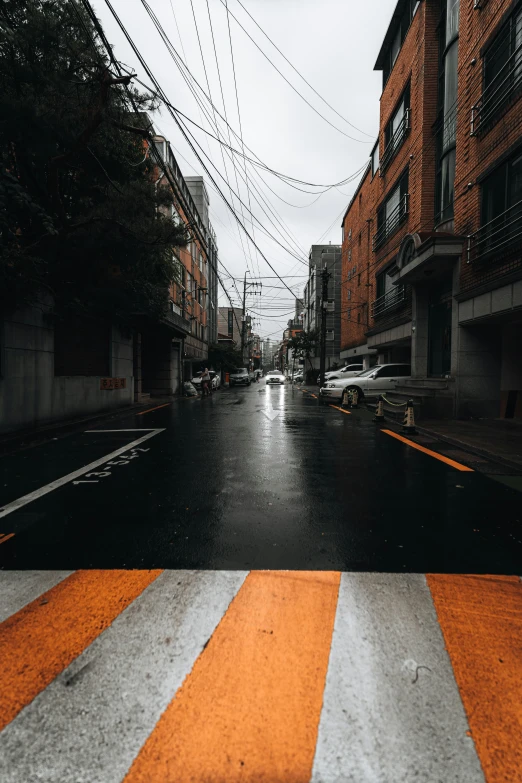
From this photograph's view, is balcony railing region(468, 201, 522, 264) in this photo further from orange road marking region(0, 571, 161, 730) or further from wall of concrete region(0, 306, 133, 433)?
wall of concrete region(0, 306, 133, 433)

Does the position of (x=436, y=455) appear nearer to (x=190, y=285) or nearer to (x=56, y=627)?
(x=56, y=627)

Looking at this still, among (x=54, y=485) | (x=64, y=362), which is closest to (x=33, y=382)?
(x=64, y=362)

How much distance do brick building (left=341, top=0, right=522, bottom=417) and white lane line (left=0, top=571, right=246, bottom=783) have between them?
33.4 feet

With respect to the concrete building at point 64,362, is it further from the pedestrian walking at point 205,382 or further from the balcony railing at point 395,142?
the balcony railing at point 395,142

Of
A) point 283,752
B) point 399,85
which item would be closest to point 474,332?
point 283,752

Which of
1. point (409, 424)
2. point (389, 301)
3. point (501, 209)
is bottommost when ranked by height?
point (409, 424)

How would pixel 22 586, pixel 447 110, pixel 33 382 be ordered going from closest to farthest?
pixel 22 586
pixel 33 382
pixel 447 110

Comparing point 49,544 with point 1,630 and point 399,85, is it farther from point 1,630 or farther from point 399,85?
point 399,85

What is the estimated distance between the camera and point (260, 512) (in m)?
4.01

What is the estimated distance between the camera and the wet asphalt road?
3066mm

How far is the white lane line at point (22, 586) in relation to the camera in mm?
2434

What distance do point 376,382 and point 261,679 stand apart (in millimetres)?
16756

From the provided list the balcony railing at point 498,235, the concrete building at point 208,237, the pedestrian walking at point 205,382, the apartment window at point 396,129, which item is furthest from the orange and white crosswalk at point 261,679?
the concrete building at point 208,237

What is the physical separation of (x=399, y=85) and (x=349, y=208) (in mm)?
16041
